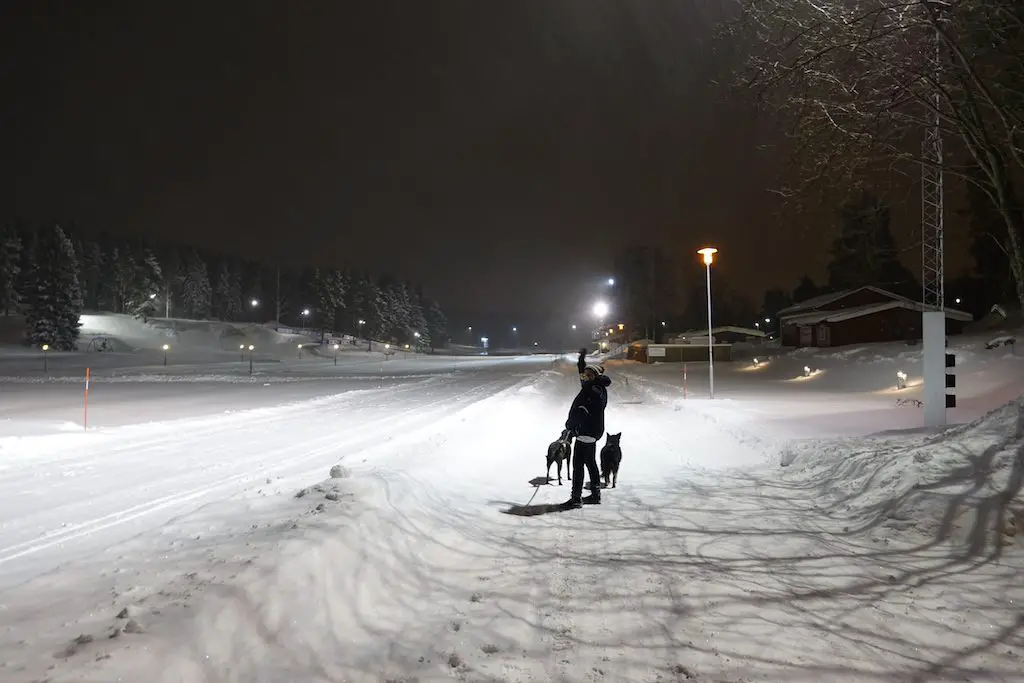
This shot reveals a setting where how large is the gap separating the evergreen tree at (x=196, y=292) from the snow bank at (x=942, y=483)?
409 ft

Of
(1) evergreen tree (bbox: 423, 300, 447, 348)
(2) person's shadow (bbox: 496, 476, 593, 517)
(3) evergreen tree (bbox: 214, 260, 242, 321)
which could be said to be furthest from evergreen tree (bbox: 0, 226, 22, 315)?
(2) person's shadow (bbox: 496, 476, 593, 517)

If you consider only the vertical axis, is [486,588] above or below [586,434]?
below

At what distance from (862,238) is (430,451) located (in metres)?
70.4

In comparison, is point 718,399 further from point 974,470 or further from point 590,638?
point 590,638

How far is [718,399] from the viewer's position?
78.5 ft

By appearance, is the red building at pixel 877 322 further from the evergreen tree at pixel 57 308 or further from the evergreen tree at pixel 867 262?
the evergreen tree at pixel 57 308

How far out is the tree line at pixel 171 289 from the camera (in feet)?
243

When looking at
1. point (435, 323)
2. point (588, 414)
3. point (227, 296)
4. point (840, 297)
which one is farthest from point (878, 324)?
point (435, 323)

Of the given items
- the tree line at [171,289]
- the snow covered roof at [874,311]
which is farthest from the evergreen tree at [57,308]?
the snow covered roof at [874,311]

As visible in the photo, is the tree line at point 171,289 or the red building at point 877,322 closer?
the red building at point 877,322

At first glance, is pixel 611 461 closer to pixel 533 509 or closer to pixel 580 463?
pixel 580 463

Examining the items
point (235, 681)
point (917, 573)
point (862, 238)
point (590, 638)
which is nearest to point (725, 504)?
point (917, 573)

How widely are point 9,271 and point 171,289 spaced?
30.7m

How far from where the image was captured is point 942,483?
7465mm
